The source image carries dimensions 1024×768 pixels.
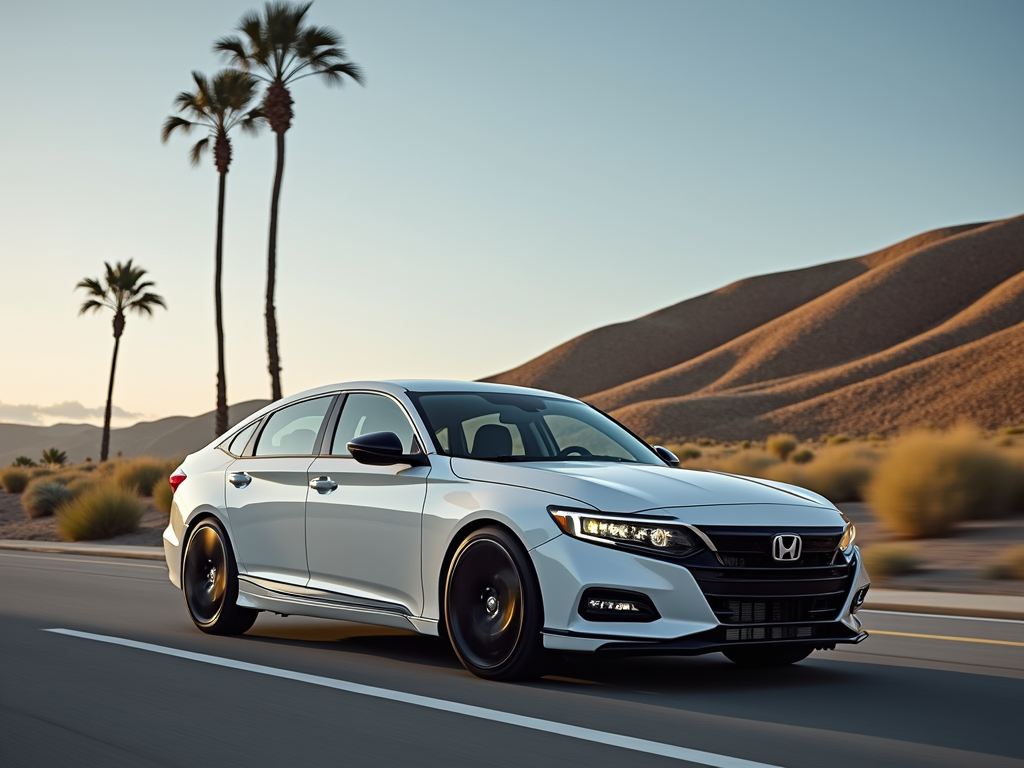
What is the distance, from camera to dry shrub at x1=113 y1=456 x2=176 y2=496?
106 ft

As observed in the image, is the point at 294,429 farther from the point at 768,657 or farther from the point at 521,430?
the point at 768,657

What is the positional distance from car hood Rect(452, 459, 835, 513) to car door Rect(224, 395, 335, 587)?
5.15 ft

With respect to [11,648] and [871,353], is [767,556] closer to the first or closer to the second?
[11,648]

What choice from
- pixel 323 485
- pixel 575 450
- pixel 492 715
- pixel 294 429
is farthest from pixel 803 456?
pixel 492 715

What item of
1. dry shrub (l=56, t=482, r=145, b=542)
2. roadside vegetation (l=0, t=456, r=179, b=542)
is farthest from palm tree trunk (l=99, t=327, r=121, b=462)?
dry shrub (l=56, t=482, r=145, b=542)

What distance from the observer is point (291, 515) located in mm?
8664

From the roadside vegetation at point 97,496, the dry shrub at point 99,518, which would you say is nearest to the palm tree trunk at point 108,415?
the roadside vegetation at point 97,496

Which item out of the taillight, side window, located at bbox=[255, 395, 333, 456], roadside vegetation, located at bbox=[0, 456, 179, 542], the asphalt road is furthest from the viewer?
roadside vegetation, located at bbox=[0, 456, 179, 542]

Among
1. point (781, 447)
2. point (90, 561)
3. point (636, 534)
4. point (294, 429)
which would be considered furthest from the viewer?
point (781, 447)

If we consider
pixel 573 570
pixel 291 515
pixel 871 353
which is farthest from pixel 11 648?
pixel 871 353

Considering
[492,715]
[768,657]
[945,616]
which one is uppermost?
[945,616]

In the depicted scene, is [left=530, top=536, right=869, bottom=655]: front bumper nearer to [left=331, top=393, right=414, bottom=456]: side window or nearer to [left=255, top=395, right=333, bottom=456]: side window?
[left=331, top=393, right=414, bottom=456]: side window

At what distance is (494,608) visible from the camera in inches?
280

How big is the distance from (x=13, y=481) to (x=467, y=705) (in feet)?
124
